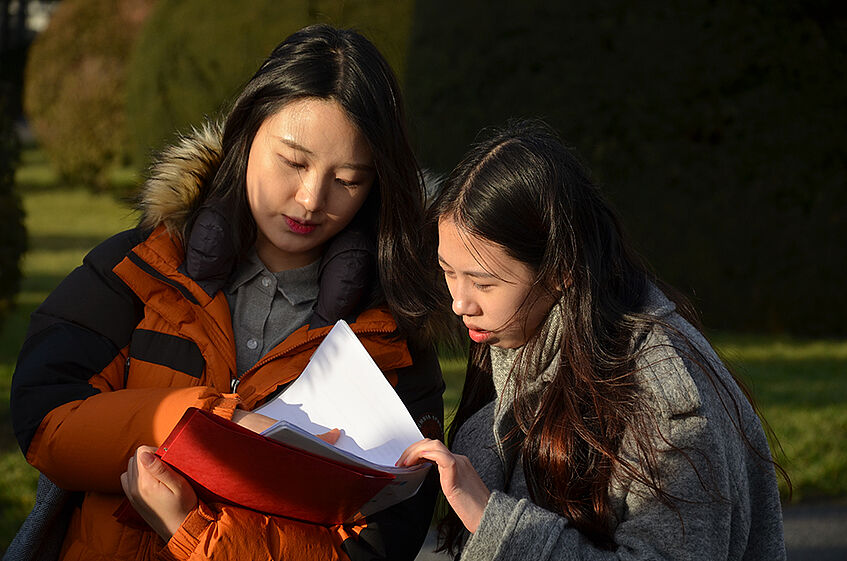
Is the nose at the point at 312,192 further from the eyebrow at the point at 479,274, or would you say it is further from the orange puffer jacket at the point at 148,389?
the eyebrow at the point at 479,274

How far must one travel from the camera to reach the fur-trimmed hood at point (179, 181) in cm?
221

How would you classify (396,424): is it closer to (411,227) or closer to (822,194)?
(411,227)

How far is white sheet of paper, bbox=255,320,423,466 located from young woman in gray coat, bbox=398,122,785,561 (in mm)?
114

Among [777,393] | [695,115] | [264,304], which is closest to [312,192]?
[264,304]

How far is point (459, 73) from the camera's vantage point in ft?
25.3

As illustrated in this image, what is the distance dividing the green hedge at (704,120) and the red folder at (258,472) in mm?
5776

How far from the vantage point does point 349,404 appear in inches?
79.0

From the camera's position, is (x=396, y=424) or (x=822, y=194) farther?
(x=822, y=194)

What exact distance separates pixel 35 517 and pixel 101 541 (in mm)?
163

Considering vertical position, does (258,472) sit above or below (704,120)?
above

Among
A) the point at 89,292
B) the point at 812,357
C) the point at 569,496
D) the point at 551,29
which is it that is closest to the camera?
the point at 569,496

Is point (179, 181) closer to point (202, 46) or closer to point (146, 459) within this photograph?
point (146, 459)

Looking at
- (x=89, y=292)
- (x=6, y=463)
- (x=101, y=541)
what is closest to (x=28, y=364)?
(x=89, y=292)

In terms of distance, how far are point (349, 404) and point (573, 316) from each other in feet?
1.59
